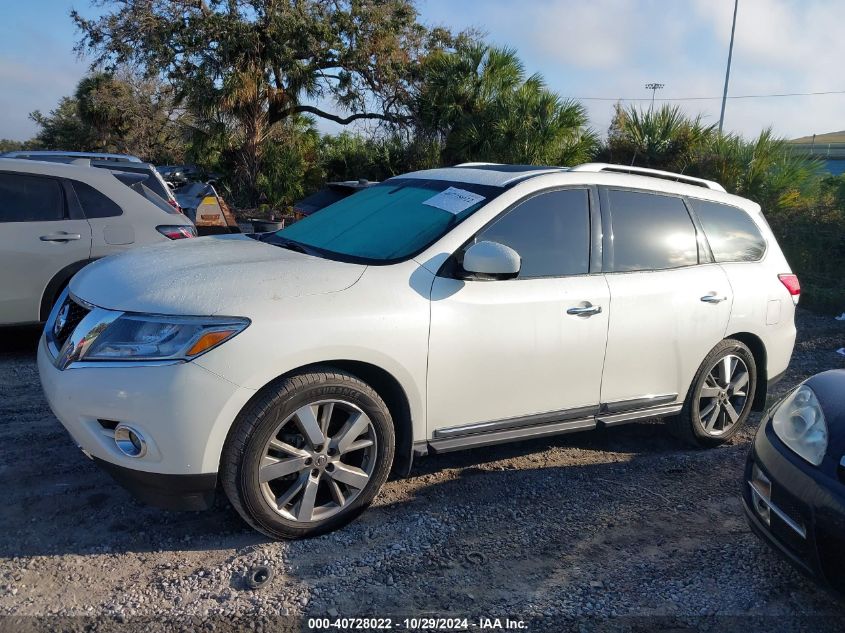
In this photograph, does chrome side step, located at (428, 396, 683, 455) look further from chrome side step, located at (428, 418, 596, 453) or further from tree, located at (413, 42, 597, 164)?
tree, located at (413, 42, 597, 164)

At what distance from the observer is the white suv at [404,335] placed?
301cm

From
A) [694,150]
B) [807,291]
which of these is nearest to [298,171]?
[694,150]

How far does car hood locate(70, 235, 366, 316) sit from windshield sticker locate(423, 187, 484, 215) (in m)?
0.71

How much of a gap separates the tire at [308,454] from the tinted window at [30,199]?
3.86 meters

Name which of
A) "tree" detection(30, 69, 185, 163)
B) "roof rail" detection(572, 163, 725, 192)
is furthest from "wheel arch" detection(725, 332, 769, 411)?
"tree" detection(30, 69, 185, 163)

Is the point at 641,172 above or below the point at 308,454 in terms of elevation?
above

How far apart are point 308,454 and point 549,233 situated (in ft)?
5.84

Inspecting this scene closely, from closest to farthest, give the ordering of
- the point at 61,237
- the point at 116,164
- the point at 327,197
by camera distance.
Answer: the point at 61,237, the point at 116,164, the point at 327,197

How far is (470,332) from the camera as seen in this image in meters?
3.54

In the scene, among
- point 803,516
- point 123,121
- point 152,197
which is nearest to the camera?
point 803,516

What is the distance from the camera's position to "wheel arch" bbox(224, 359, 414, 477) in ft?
10.9

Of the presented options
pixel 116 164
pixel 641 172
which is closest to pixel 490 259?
pixel 641 172

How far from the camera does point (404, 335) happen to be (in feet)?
11.0

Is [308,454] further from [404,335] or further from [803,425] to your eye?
[803,425]
